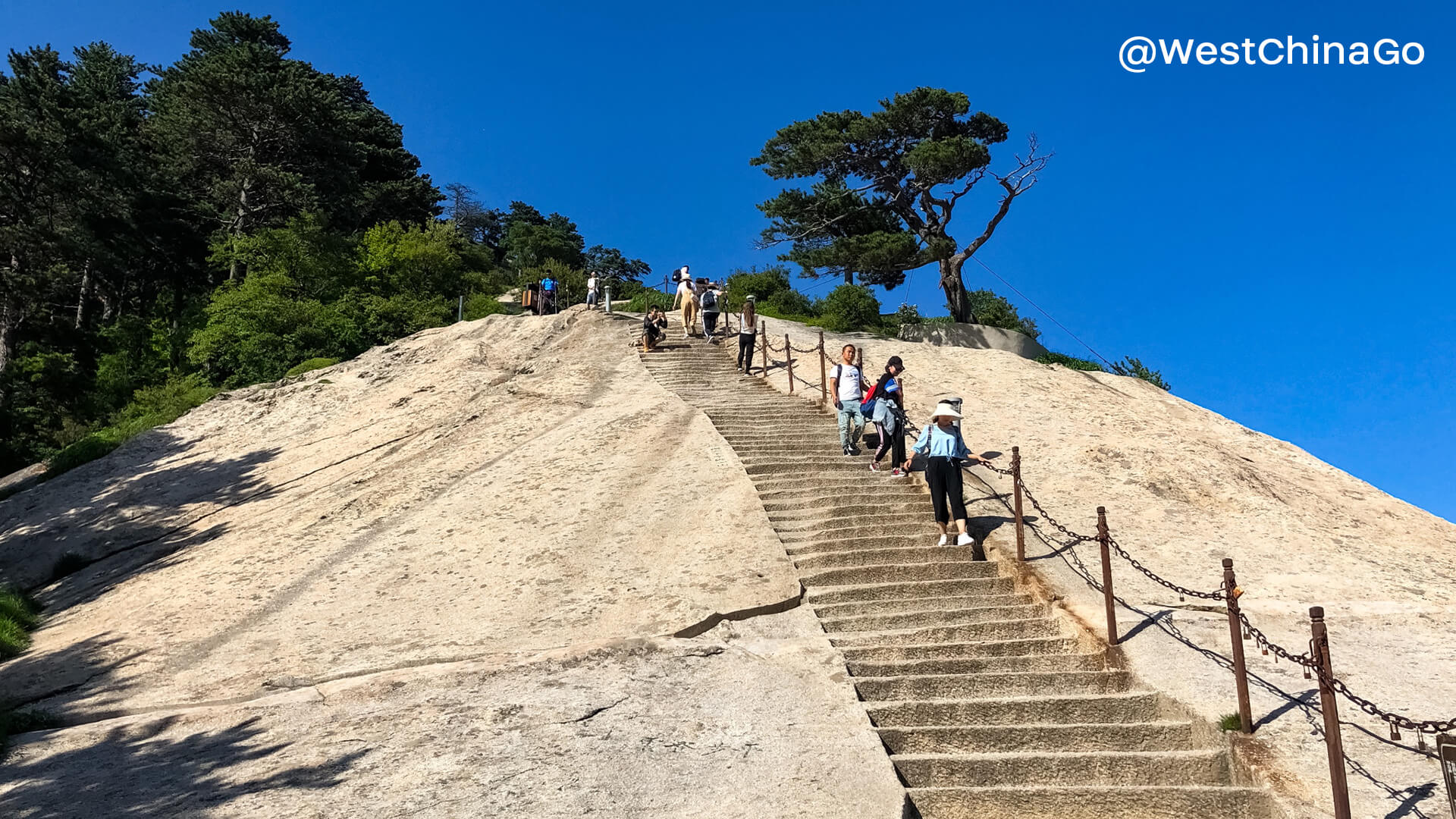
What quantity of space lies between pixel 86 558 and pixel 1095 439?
15.5 m

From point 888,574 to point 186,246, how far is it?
1344 inches

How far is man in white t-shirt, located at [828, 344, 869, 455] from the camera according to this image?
11.7 m

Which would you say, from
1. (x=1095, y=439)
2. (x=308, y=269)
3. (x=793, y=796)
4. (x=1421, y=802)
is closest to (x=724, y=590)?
(x=793, y=796)

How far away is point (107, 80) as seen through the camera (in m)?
37.0

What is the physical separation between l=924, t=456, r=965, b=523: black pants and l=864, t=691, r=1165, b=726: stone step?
8.92 ft

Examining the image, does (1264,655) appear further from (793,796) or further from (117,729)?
(117,729)

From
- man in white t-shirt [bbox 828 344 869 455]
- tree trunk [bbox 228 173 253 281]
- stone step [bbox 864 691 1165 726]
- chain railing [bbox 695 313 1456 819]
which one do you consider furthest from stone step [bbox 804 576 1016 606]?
tree trunk [bbox 228 173 253 281]

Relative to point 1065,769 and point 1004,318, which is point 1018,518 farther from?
point 1004,318

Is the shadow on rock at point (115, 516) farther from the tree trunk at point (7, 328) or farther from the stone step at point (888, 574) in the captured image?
the tree trunk at point (7, 328)

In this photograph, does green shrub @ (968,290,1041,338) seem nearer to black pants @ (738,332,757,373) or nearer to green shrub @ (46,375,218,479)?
black pants @ (738,332,757,373)

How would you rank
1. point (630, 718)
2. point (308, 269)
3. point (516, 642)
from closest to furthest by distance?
point (630, 718), point (516, 642), point (308, 269)

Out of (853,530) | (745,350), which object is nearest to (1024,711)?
(853,530)

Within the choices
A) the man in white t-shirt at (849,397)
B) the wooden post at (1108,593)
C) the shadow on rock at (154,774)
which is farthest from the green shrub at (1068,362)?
the shadow on rock at (154,774)

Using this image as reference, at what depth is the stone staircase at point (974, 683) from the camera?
5598mm
